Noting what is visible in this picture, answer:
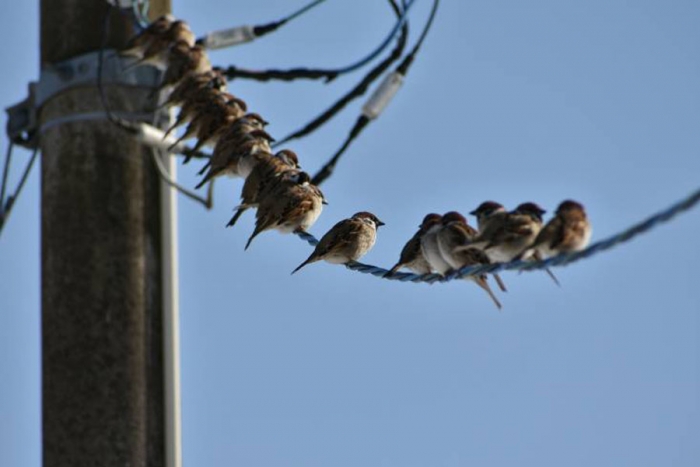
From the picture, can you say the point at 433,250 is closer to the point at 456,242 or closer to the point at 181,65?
the point at 456,242

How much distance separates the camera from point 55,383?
816 centimetres

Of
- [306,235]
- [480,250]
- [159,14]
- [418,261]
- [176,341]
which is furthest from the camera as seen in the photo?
[159,14]

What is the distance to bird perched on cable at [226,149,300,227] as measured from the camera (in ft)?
25.9

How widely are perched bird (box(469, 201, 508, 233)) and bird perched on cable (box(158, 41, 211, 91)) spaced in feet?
8.67

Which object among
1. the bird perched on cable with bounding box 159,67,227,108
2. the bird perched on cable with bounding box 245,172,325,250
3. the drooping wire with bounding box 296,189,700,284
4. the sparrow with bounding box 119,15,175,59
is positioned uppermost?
the sparrow with bounding box 119,15,175,59

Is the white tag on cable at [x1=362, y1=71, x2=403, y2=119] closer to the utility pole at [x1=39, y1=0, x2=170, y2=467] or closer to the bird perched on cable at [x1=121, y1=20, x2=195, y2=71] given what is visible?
the bird perched on cable at [x1=121, y1=20, x2=195, y2=71]

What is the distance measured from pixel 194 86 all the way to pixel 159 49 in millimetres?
284

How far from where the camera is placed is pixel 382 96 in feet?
31.8

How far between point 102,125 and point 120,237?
0.59 m

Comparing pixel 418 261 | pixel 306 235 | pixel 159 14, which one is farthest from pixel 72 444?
pixel 159 14

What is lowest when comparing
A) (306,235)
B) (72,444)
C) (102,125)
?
(72,444)

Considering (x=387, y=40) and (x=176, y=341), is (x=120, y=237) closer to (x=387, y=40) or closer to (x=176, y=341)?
(x=176, y=341)

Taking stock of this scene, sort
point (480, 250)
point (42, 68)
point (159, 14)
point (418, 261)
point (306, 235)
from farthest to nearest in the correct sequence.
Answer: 1. point (159, 14)
2. point (42, 68)
3. point (306, 235)
4. point (418, 261)
5. point (480, 250)

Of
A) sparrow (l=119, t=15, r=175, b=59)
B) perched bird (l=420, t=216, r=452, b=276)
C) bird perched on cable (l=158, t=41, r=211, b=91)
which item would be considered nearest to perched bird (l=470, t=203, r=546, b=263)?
perched bird (l=420, t=216, r=452, b=276)
